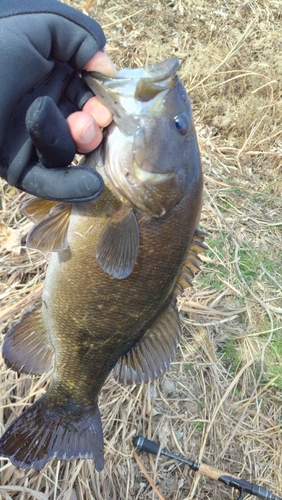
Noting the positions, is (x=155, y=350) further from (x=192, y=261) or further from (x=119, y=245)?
(x=119, y=245)

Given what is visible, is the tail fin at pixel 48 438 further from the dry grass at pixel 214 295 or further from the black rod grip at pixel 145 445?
the black rod grip at pixel 145 445

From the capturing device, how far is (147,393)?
275 centimetres

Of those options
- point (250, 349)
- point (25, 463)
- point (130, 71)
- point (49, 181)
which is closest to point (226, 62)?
point (250, 349)

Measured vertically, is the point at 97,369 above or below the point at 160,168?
below

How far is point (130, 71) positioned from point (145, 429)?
220cm

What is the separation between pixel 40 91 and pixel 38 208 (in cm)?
45

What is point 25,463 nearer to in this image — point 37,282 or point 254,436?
Answer: point 37,282

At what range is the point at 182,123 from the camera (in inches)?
63.2

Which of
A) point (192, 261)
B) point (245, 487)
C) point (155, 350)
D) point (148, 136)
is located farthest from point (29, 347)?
point (245, 487)

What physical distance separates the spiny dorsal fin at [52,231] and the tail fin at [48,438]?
0.79m

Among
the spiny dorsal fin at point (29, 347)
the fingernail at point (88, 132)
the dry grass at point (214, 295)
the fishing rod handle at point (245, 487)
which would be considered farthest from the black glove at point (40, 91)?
the fishing rod handle at point (245, 487)

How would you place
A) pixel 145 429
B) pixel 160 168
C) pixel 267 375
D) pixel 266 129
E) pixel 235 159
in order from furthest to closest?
pixel 266 129 < pixel 235 159 < pixel 267 375 < pixel 145 429 < pixel 160 168

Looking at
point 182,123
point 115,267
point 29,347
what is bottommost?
point 29,347

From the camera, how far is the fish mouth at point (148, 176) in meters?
1.58
